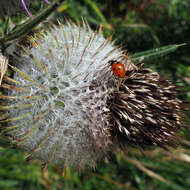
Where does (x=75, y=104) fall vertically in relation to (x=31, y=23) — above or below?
below

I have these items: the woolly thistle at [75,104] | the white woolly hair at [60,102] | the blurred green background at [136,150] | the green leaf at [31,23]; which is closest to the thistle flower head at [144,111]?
the woolly thistle at [75,104]

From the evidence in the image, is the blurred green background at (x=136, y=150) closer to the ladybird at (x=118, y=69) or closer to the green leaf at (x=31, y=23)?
the ladybird at (x=118, y=69)

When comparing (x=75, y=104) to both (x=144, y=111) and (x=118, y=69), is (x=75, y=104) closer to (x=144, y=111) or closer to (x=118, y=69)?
(x=118, y=69)

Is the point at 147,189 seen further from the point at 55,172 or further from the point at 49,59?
the point at 49,59

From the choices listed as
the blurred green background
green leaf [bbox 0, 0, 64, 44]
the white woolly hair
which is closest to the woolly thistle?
the white woolly hair

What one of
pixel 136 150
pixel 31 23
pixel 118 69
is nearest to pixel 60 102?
pixel 118 69

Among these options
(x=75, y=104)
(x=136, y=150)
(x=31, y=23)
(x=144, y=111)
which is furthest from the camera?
(x=136, y=150)
